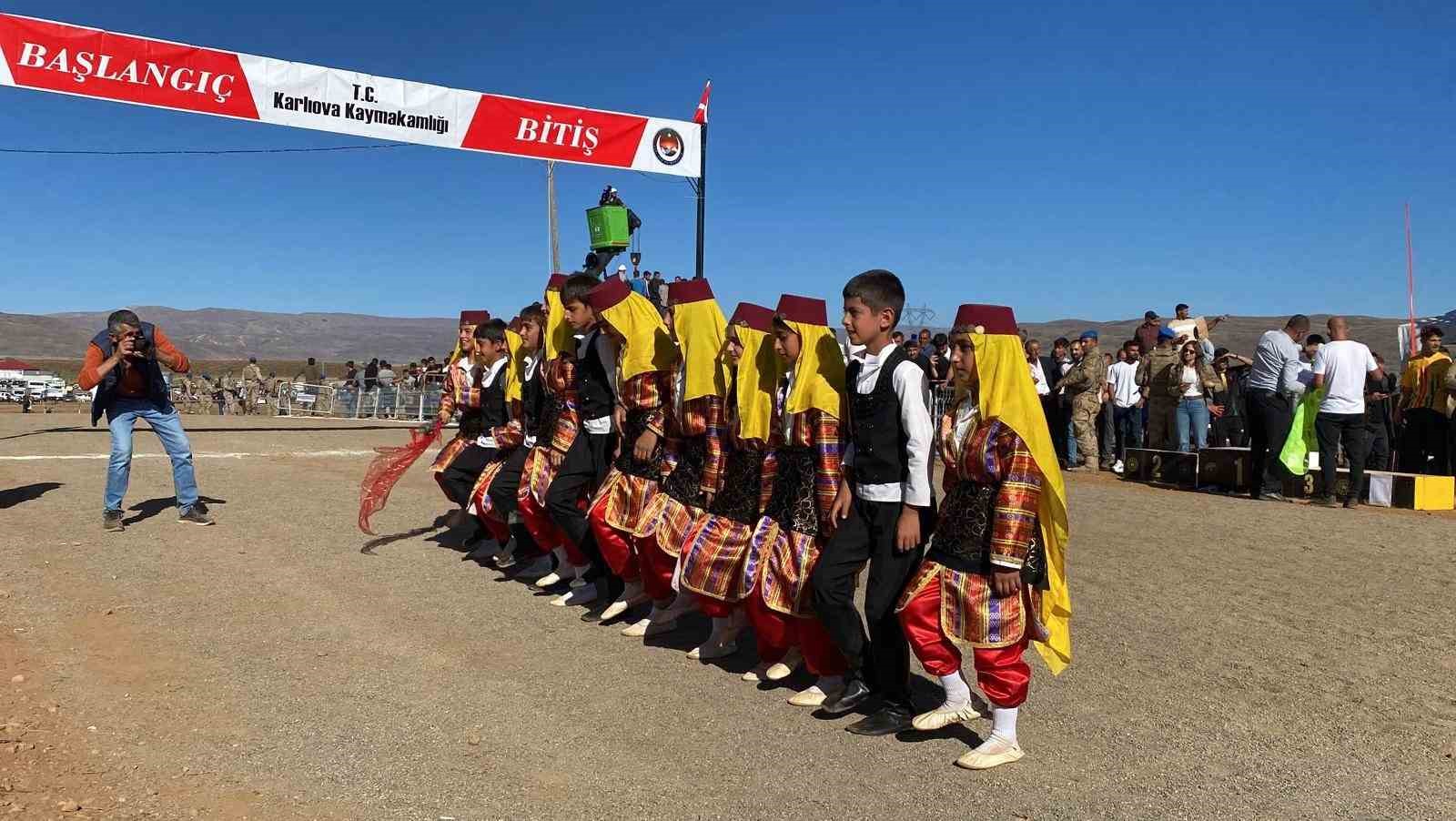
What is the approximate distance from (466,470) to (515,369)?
858 mm

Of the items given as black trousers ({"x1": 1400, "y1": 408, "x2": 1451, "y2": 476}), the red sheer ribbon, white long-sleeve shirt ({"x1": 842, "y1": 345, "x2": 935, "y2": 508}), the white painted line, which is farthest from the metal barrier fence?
white long-sleeve shirt ({"x1": 842, "y1": 345, "x2": 935, "y2": 508})

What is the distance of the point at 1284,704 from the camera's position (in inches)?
179

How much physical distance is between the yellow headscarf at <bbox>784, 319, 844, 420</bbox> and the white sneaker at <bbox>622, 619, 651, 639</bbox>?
1826 millimetres

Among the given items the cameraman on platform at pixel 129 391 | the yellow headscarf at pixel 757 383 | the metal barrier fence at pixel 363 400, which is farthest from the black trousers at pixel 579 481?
the metal barrier fence at pixel 363 400

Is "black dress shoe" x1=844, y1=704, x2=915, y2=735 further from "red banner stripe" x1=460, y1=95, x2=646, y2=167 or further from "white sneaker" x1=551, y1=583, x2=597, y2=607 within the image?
"red banner stripe" x1=460, y1=95, x2=646, y2=167

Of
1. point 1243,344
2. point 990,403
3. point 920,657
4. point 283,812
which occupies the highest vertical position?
point 1243,344

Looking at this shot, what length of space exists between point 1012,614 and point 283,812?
268 cm

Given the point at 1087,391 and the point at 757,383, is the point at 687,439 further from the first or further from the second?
Answer: the point at 1087,391

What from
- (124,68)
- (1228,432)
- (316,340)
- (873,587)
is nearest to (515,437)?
(873,587)

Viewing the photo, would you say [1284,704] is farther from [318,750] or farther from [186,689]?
[186,689]

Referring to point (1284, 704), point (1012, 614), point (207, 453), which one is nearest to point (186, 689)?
point (1012, 614)

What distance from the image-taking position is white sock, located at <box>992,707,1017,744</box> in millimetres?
A: 3828

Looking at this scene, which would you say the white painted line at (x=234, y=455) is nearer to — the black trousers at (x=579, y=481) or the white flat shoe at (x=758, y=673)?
the black trousers at (x=579, y=481)

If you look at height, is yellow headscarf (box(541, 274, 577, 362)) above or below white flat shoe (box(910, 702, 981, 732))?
above
